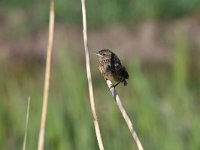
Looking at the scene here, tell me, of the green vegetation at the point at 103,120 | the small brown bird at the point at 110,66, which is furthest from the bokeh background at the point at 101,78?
the small brown bird at the point at 110,66

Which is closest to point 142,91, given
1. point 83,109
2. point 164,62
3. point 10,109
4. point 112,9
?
point 83,109

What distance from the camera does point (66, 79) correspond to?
7359 mm

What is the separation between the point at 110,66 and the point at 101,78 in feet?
24.2

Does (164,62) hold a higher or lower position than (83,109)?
higher

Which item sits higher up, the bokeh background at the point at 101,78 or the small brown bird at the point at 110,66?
the bokeh background at the point at 101,78

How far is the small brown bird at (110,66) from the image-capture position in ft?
15.3

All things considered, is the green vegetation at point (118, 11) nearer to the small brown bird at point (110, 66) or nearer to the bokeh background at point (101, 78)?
the bokeh background at point (101, 78)

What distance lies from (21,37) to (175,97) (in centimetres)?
776

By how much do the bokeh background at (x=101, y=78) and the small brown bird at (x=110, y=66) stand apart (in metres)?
1.82

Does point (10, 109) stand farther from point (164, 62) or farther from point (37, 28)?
point (37, 28)

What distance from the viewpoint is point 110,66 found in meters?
4.73

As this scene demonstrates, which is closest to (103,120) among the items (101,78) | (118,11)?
(101,78)

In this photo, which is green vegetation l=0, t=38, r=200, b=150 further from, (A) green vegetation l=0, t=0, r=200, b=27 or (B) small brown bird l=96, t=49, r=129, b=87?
(A) green vegetation l=0, t=0, r=200, b=27

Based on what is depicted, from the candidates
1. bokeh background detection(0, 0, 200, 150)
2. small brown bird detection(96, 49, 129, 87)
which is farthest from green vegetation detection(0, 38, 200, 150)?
small brown bird detection(96, 49, 129, 87)
